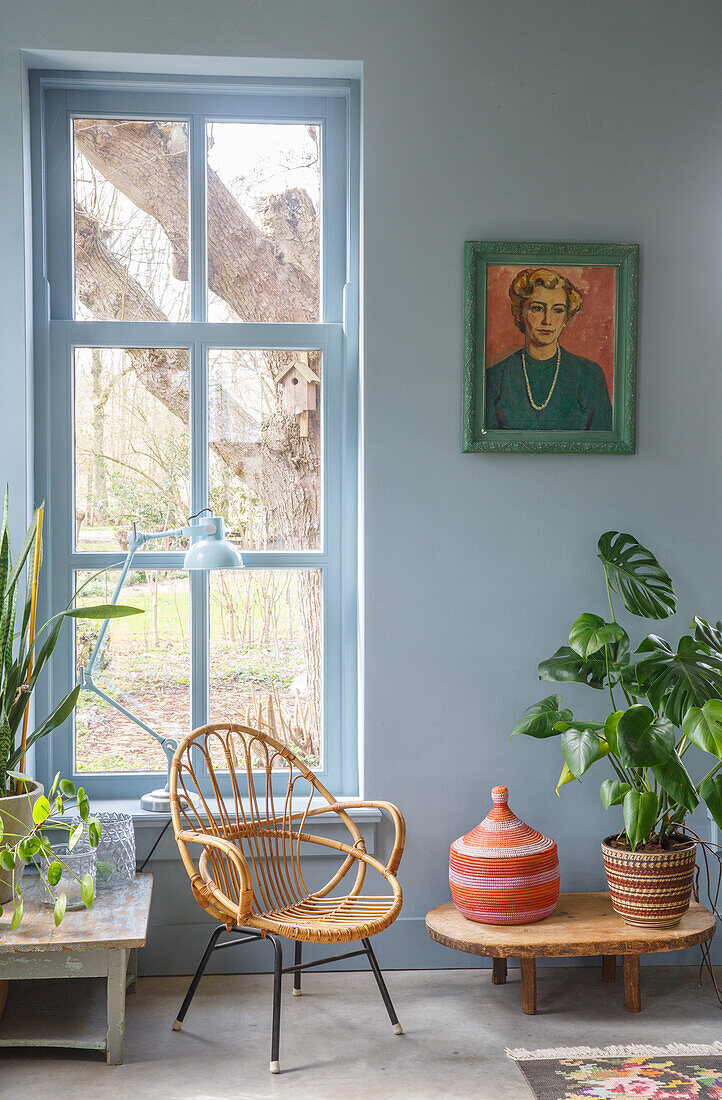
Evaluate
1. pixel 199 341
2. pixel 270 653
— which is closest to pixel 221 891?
pixel 270 653

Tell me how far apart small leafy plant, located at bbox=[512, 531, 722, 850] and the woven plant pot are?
58mm

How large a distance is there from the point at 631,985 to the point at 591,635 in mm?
1000

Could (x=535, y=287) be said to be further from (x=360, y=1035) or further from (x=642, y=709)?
(x=360, y=1035)

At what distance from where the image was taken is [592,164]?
2.96 metres

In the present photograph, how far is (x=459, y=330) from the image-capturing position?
2928mm

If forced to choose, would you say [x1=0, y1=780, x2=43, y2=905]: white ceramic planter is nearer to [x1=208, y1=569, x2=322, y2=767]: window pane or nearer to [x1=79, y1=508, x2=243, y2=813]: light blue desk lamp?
[x1=79, y1=508, x2=243, y2=813]: light blue desk lamp

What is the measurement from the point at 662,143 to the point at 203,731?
7.66 feet

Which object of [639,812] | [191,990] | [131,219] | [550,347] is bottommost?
[191,990]

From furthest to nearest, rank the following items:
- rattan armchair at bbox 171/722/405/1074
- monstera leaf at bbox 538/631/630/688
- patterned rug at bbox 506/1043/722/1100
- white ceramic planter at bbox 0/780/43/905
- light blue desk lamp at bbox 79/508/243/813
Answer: light blue desk lamp at bbox 79/508/243/813 < monstera leaf at bbox 538/631/630/688 < white ceramic planter at bbox 0/780/43/905 < rattan armchair at bbox 171/722/405/1074 < patterned rug at bbox 506/1043/722/1100

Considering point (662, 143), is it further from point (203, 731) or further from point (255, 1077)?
point (255, 1077)

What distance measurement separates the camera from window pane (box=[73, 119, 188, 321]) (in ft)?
9.93

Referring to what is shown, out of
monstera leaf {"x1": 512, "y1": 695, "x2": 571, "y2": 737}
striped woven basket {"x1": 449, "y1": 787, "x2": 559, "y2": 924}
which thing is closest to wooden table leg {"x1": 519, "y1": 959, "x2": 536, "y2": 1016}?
striped woven basket {"x1": 449, "y1": 787, "x2": 559, "y2": 924}

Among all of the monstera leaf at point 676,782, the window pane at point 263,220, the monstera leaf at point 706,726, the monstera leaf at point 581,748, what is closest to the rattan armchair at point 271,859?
the monstera leaf at point 581,748

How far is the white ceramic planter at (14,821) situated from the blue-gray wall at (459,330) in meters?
0.54
